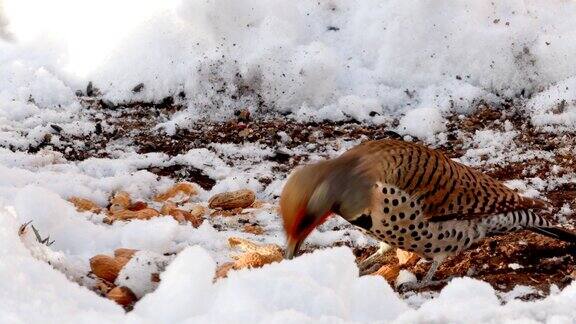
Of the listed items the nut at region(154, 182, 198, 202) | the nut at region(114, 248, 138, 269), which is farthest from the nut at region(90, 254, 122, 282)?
the nut at region(154, 182, 198, 202)

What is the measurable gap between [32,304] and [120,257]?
1.13 meters

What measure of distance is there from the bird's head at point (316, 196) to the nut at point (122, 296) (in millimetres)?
711

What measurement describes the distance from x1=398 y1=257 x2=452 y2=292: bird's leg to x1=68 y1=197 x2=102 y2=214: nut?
1.56 m

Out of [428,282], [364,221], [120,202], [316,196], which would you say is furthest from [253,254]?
[120,202]

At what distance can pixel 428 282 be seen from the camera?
3.20 metres

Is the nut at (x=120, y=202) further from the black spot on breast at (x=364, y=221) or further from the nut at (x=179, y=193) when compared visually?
the black spot on breast at (x=364, y=221)

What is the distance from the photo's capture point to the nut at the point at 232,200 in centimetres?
420

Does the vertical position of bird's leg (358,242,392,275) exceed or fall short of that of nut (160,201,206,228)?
it falls short

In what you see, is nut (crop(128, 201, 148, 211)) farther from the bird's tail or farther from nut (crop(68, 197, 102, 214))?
the bird's tail

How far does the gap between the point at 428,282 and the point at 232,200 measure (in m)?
1.37

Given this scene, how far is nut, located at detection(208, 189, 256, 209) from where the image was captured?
4203mm

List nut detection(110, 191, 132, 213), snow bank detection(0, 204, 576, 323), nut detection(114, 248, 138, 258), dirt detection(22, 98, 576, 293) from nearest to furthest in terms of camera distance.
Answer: snow bank detection(0, 204, 576, 323) < nut detection(114, 248, 138, 258) < nut detection(110, 191, 132, 213) < dirt detection(22, 98, 576, 293)

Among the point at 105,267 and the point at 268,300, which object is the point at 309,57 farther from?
the point at 268,300

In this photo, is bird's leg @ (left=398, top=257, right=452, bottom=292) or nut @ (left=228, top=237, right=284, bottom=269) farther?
bird's leg @ (left=398, top=257, right=452, bottom=292)
